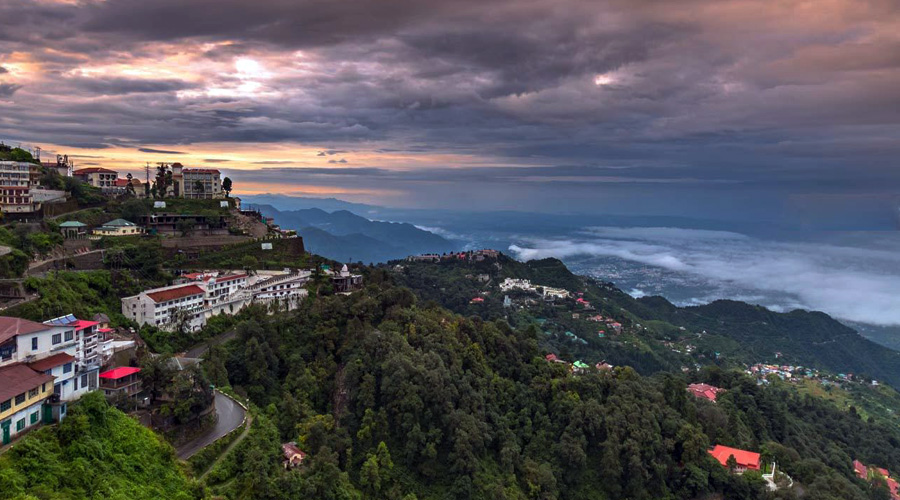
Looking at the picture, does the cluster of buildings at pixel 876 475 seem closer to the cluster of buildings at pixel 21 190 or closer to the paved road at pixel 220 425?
the paved road at pixel 220 425

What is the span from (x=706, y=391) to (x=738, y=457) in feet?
53.7

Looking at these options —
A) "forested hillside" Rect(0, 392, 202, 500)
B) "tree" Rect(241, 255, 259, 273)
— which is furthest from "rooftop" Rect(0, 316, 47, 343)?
"tree" Rect(241, 255, 259, 273)

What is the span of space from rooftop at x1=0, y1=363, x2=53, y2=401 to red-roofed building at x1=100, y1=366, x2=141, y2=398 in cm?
444

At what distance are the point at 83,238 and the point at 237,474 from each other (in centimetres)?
3351

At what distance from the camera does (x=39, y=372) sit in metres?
20.6

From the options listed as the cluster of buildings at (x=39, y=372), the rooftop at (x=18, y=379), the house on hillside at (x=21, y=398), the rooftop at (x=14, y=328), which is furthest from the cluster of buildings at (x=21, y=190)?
the house on hillside at (x=21, y=398)

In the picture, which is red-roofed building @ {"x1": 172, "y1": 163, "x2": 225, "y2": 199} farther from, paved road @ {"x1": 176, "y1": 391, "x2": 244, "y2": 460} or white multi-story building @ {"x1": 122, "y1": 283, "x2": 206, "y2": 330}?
paved road @ {"x1": 176, "y1": 391, "x2": 244, "y2": 460}

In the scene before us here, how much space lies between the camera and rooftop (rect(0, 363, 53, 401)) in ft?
61.2

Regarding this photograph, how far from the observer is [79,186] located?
54375 millimetres

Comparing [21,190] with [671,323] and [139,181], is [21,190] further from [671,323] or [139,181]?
[671,323]

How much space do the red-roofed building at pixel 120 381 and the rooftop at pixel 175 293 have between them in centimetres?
1321

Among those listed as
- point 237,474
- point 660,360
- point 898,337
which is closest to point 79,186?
point 237,474

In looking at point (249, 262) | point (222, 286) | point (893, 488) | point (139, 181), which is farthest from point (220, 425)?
point (893, 488)

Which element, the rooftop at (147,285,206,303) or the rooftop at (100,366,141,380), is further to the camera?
the rooftop at (147,285,206,303)
